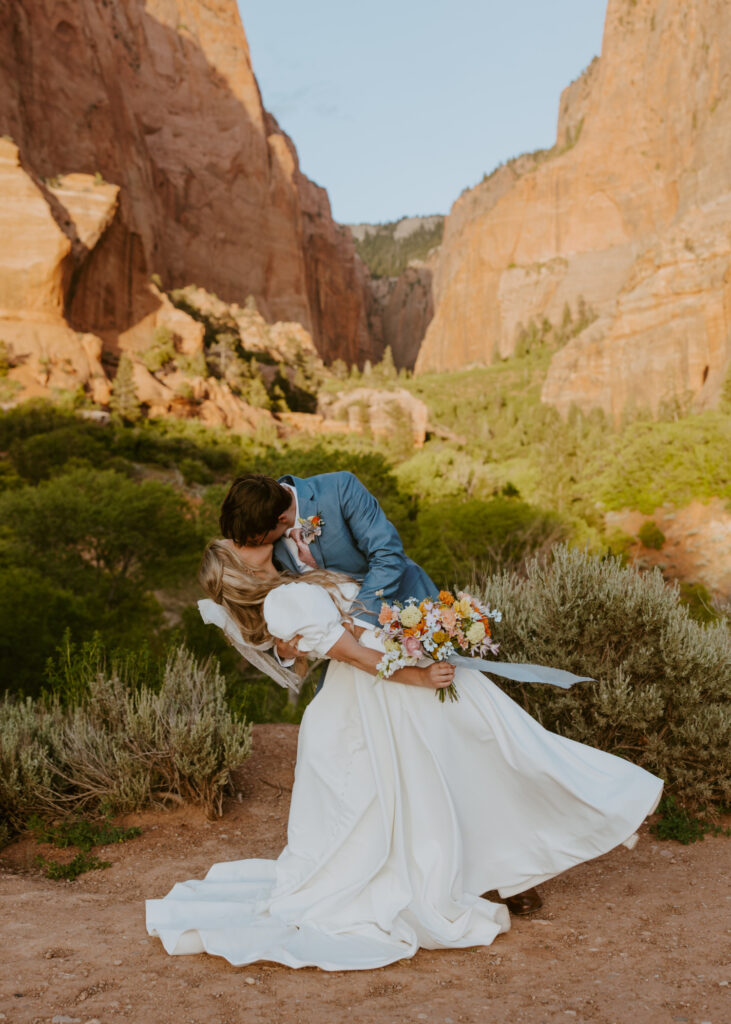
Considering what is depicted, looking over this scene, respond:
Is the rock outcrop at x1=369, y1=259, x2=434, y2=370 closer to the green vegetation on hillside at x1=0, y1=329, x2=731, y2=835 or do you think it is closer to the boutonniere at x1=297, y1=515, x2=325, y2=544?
the green vegetation on hillside at x1=0, y1=329, x2=731, y2=835

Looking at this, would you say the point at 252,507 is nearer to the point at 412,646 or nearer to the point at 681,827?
the point at 412,646

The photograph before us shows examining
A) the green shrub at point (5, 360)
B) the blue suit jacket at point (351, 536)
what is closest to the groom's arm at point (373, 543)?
the blue suit jacket at point (351, 536)

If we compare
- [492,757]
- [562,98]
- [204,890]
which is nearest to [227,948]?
[204,890]

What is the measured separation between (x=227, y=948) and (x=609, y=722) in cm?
291

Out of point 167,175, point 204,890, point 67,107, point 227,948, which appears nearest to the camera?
point 227,948

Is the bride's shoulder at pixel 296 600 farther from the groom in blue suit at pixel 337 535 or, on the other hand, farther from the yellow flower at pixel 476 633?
the yellow flower at pixel 476 633

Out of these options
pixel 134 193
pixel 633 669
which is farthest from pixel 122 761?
pixel 134 193

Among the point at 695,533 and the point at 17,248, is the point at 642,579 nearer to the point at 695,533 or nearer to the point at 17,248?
the point at 695,533

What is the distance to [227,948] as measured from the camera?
285cm

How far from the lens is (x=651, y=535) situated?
27.4 metres

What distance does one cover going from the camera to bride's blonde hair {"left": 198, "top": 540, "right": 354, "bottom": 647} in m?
3.04

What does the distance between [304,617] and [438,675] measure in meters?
0.58

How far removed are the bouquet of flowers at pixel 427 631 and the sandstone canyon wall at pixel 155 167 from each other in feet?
126

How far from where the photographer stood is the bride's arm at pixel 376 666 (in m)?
2.94
